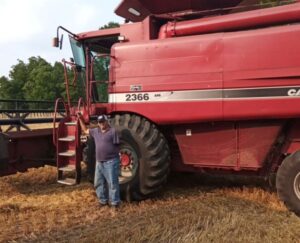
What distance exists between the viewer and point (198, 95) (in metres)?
6.49

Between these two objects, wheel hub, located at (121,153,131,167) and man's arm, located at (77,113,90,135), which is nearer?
wheel hub, located at (121,153,131,167)

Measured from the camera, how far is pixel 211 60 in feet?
21.1

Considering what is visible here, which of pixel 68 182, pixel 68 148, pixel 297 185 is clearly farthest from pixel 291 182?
pixel 68 148

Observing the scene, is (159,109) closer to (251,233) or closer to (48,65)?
(251,233)

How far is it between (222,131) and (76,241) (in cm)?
273

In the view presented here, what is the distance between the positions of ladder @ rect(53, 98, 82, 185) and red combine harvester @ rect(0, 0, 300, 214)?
17mm

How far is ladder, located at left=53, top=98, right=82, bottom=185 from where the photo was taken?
7.28m

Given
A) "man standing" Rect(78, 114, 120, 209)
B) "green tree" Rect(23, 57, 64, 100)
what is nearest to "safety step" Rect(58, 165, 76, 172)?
"man standing" Rect(78, 114, 120, 209)

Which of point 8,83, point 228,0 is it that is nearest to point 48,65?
point 8,83

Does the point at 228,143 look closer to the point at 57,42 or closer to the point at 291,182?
the point at 291,182

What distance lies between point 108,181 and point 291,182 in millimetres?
2484

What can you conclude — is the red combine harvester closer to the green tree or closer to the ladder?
the ladder

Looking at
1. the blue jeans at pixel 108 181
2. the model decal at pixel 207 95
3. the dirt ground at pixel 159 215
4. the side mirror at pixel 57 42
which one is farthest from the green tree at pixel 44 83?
the blue jeans at pixel 108 181

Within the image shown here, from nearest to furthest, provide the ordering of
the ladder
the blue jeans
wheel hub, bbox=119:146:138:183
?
the blue jeans → wheel hub, bbox=119:146:138:183 → the ladder
